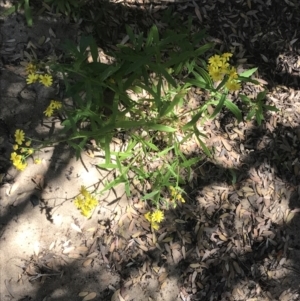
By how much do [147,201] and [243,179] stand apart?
803mm

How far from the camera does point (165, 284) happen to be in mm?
3344

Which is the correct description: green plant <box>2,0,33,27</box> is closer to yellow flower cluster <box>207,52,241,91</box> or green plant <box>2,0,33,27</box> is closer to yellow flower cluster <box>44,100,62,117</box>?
yellow flower cluster <box>44,100,62,117</box>

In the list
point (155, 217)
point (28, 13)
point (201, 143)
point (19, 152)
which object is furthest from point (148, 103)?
point (28, 13)

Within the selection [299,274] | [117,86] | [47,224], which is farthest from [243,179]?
[47,224]

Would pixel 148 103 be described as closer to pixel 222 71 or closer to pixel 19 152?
pixel 222 71

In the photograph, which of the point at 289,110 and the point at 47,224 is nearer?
the point at 47,224

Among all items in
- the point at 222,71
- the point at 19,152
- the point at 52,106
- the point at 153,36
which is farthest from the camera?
the point at 19,152

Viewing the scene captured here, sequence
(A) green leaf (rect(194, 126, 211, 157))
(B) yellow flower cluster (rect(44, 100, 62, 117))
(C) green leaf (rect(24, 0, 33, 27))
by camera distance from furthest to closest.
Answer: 1. (C) green leaf (rect(24, 0, 33, 27))
2. (A) green leaf (rect(194, 126, 211, 157))
3. (B) yellow flower cluster (rect(44, 100, 62, 117))

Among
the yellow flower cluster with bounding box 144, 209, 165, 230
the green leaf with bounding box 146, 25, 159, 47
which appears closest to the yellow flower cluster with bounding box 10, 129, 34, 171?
the yellow flower cluster with bounding box 144, 209, 165, 230

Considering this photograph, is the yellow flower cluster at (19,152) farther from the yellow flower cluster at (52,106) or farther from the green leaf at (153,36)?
the green leaf at (153,36)

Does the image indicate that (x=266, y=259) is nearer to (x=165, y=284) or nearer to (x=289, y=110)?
(x=165, y=284)

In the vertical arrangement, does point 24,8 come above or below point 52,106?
above

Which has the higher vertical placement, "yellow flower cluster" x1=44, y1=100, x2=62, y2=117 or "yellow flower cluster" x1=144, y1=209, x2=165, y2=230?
"yellow flower cluster" x1=44, y1=100, x2=62, y2=117

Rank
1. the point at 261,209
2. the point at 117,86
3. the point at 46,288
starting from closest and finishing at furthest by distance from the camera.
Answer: the point at 117,86 → the point at 46,288 → the point at 261,209
